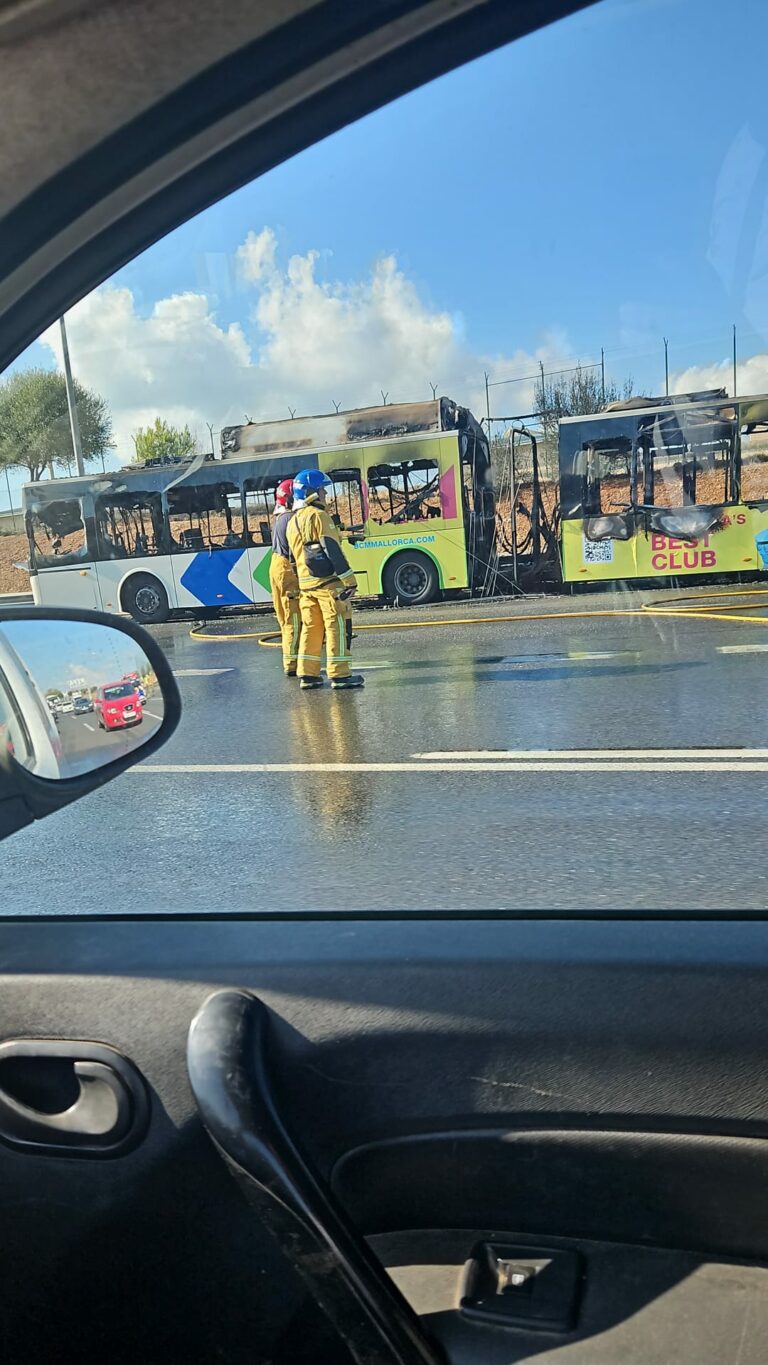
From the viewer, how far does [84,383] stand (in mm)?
1523

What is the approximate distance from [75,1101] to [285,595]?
1.02 meters

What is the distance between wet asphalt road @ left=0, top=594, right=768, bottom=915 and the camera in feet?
5.48

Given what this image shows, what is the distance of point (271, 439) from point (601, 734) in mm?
Result: 792

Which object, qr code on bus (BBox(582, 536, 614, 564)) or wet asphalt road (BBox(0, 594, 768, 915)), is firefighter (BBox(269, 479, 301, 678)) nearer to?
wet asphalt road (BBox(0, 594, 768, 915))

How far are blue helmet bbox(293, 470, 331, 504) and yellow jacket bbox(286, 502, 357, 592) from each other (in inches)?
1.9

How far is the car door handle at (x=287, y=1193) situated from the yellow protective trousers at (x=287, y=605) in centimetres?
79

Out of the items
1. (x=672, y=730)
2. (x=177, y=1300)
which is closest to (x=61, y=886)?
(x=177, y=1300)

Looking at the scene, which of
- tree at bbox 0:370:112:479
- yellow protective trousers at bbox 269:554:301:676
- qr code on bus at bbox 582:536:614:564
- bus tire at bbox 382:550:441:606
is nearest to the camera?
tree at bbox 0:370:112:479

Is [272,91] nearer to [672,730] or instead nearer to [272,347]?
[272,347]

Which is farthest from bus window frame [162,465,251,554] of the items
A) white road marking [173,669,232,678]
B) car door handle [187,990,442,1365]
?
car door handle [187,990,442,1365]

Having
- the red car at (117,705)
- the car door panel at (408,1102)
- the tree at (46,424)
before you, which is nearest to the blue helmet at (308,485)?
the tree at (46,424)

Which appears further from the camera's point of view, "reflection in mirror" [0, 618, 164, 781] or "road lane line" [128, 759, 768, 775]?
"road lane line" [128, 759, 768, 775]

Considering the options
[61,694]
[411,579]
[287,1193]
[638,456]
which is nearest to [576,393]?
[638,456]

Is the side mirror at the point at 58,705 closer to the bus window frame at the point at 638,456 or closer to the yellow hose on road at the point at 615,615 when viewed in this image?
the yellow hose on road at the point at 615,615
